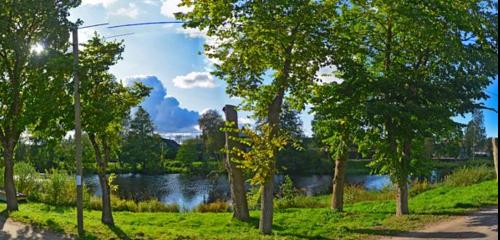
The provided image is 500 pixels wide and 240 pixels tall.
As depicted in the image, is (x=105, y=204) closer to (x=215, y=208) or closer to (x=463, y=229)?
(x=215, y=208)

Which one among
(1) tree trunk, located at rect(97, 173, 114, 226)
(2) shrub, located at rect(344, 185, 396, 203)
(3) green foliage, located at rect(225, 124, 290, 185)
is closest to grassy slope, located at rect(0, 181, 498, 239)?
(1) tree trunk, located at rect(97, 173, 114, 226)

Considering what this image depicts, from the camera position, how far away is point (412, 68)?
49.7 ft

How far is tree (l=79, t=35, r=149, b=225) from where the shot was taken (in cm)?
1419

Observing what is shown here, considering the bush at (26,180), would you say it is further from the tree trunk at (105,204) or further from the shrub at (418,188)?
the shrub at (418,188)

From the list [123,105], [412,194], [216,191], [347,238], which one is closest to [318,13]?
[347,238]

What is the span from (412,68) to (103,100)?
8.83 meters

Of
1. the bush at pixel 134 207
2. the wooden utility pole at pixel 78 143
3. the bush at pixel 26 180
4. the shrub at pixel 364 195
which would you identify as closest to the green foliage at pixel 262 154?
the wooden utility pole at pixel 78 143

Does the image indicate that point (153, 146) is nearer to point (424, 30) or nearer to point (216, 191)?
point (216, 191)

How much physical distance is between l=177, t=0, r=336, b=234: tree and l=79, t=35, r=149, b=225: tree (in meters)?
3.32

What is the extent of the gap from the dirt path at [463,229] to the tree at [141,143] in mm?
52219

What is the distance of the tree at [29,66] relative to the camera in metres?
14.7

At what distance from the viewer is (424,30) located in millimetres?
13500

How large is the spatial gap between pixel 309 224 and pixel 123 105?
250 inches

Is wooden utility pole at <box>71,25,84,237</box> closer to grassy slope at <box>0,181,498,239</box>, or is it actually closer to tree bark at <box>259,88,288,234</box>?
grassy slope at <box>0,181,498,239</box>
